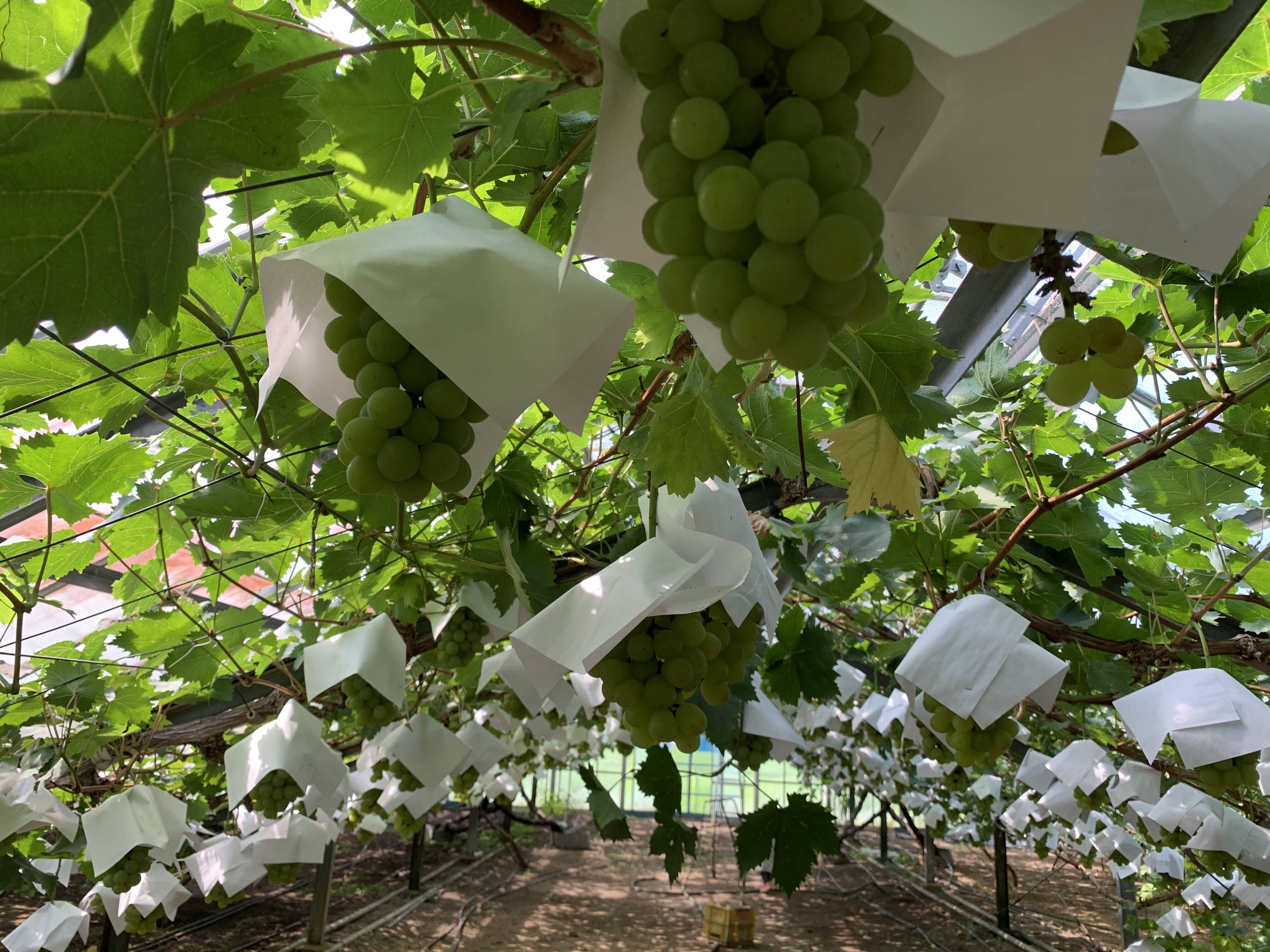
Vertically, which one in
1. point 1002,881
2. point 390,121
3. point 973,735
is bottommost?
point 1002,881

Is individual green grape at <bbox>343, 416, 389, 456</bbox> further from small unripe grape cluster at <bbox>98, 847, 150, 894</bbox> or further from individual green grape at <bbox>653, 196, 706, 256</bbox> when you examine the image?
small unripe grape cluster at <bbox>98, 847, 150, 894</bbox>

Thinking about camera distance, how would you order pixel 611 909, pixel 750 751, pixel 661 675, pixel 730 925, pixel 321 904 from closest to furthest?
1. pixel 661 675
2. pixel 750 751
3. pixel 321 904
4. pixel 730 925
5. pixel 611 909

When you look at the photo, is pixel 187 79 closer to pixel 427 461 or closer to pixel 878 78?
pixel 427 461

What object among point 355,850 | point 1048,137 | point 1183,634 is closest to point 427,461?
point 1048,137

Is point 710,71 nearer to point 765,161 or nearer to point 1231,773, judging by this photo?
point 765,161

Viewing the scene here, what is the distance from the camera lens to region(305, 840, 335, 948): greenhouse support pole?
6.39 metres

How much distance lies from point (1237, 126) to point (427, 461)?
1.77 feet

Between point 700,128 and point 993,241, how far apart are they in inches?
7.5

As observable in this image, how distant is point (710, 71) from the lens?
393mm

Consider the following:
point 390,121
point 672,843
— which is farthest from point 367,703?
point 390,121

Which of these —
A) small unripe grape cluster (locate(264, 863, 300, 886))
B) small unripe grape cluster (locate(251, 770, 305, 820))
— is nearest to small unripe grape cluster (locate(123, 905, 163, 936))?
small unripe grape cluster (locate(264, 863, 300, 886))

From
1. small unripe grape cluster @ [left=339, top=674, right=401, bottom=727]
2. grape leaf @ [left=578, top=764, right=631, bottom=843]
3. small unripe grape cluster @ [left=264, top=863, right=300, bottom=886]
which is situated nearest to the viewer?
small unripe grape cluster @ [left=339, top=674, right=401, bottom=727]

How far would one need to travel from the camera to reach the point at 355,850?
11.5 meters

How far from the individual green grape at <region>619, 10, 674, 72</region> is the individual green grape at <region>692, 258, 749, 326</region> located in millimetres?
111
